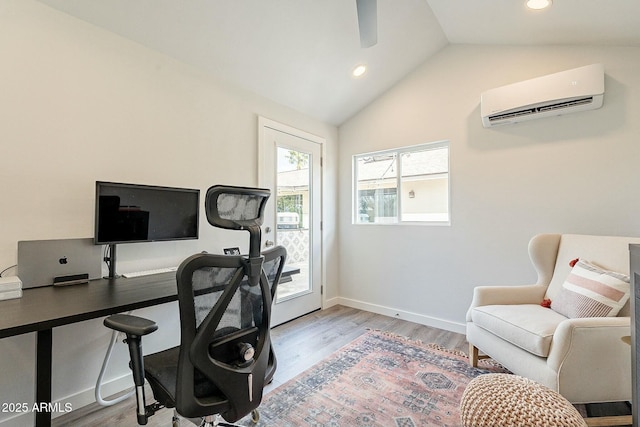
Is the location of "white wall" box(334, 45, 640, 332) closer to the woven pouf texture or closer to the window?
the window

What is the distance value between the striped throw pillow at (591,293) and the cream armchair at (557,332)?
0.21ft

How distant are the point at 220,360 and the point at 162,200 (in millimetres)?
1305

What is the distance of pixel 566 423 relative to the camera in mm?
1166

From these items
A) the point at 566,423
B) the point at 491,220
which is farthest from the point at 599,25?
the point at 566,423

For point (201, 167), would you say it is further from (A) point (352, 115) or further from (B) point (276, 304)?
(A) point (352, 115)

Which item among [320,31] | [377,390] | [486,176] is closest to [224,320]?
[377,390]

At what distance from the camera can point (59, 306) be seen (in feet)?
4.25

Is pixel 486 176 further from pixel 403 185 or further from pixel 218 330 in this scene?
pixel 218 330

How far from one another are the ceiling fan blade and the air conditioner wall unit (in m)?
1.42

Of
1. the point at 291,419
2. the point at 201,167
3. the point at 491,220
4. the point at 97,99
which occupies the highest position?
the point at 97,99

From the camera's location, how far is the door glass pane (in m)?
3.22

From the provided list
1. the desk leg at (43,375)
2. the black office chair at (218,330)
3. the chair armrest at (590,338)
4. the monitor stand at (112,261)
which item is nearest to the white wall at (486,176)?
the chair armrest at (590,338)

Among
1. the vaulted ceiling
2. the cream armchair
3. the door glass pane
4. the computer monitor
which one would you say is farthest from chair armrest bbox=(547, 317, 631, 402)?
the computer monitor

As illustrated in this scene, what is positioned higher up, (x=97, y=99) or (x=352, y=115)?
(x=352, y=115)
